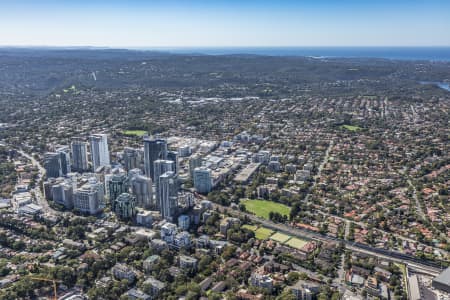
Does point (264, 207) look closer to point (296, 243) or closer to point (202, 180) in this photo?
point (202, 180)

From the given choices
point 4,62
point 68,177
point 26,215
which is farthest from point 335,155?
point 4,62

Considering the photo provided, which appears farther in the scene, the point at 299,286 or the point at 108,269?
the point at 108,269

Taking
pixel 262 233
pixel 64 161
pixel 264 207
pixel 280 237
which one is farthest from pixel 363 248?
pixel 64 161

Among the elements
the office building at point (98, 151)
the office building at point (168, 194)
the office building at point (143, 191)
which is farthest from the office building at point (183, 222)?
the office building at point (98, 151)

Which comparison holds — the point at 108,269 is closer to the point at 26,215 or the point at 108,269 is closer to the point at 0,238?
the point at 0,238

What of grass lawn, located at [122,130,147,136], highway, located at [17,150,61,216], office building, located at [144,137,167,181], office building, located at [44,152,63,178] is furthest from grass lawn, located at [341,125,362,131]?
highway, located at [17,150,61,216]
